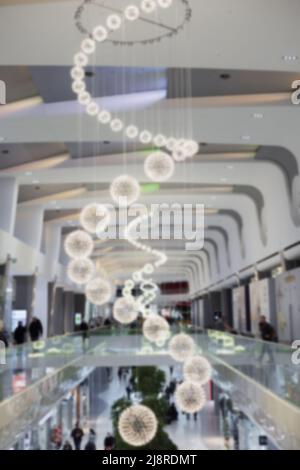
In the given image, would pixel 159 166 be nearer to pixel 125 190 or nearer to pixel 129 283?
pixel 125 190

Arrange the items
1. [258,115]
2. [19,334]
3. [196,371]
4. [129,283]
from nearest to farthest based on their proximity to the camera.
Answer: [196,371], [258,115], [129,283], [19,334]

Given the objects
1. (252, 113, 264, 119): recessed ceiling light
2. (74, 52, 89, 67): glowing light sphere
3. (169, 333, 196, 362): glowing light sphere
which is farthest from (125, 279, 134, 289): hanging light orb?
(74, 52, 89, 67): glowing light sphere

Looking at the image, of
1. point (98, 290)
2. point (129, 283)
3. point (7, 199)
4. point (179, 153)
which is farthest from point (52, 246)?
point (179, 153)

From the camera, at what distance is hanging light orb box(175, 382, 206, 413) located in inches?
315

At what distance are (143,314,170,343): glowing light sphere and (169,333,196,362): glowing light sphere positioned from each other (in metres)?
0.22

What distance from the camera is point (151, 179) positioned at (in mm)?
7781

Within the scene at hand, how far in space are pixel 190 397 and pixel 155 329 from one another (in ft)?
3.89

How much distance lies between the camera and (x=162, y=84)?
9.60 m

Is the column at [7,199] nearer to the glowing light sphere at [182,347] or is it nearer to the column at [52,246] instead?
the column at [52,246]

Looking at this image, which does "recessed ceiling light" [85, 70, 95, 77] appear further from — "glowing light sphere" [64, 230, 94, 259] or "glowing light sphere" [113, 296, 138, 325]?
"glowing light sphere" [113, 296, 138, 325]

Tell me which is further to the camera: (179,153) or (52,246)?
(52,246)

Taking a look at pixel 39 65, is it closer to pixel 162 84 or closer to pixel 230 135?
pixel 162 84

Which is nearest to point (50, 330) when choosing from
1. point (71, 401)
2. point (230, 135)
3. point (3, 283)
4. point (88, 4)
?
point (71, 401)

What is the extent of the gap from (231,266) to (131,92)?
570 inches
